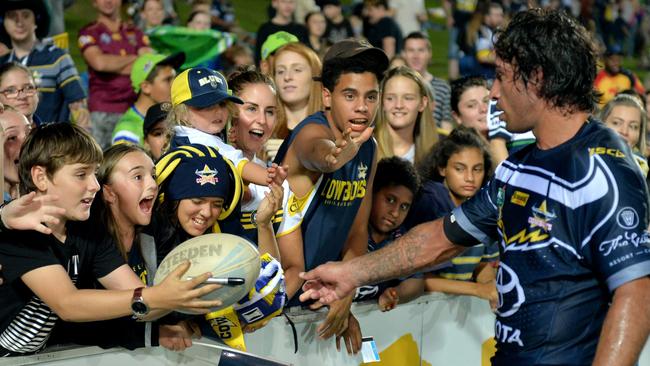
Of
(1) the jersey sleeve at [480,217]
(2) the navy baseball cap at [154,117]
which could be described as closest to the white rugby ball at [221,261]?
(1) the jersey sleeve at [480,217]

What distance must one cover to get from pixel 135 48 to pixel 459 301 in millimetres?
5310

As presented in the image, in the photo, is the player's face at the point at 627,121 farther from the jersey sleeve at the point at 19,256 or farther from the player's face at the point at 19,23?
the jersey sleeve at the point at 19,256

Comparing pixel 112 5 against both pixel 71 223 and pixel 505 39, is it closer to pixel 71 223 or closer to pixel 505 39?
pixel 71 223

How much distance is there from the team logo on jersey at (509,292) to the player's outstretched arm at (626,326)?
435 mm

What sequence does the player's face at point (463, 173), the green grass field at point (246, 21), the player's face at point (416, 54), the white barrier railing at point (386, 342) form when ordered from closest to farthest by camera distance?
the white barrier railing at point (386, 342)
the player's face at point (463, 173)
the player's face at point (416, 54)
the green grass field at point (246, 21)

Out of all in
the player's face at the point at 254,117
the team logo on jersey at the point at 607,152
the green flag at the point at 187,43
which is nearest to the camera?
the team logo on jersey at the point at 607,152

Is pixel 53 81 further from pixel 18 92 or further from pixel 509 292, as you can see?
pixel 509 292

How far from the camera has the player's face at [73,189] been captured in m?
4.28

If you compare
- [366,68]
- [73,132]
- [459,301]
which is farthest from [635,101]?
[73,132]

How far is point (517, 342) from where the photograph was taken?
13.1 ft

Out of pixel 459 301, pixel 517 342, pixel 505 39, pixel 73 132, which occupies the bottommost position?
pixel 459 301

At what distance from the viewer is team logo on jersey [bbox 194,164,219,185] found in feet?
16.1

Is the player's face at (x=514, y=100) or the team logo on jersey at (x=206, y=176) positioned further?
the team logo on jersey at (x=206, y=176)

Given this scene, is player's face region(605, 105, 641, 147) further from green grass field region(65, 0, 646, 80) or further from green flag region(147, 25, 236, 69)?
green grass field region(65, 0, 646, 80)
